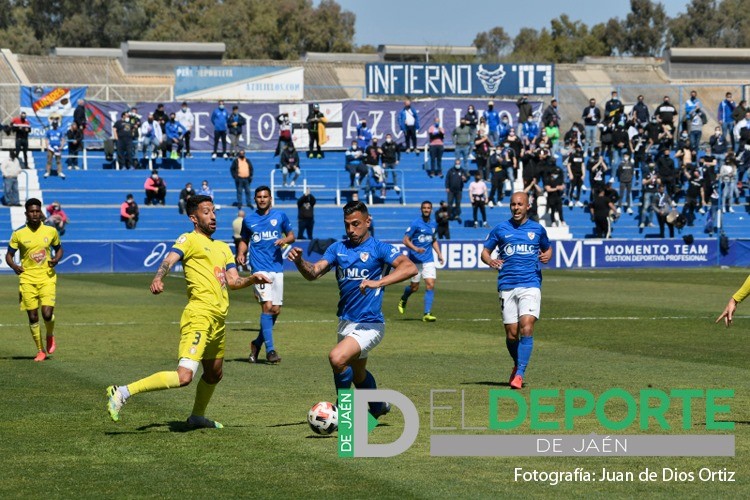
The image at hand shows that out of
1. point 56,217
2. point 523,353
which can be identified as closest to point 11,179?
point 56,217

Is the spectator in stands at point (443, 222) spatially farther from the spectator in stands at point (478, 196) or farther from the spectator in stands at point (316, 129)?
the spectator in stands at point (316, 129)

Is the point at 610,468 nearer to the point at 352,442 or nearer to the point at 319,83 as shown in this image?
the point at 352,442

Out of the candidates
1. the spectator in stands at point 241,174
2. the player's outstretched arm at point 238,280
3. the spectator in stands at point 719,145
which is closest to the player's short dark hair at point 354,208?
the player's outstretched arm at point 238,280

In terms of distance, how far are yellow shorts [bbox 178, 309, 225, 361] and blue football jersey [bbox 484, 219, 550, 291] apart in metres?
4.62

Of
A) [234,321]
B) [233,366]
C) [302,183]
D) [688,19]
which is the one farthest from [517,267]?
[688,19]

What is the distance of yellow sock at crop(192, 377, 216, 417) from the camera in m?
12.4

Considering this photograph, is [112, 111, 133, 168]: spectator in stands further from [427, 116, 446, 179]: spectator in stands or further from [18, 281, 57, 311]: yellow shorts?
[18, 281, 57, 311]: yellow shorts

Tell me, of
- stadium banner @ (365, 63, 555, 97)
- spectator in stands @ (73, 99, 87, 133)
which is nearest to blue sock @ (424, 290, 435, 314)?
spectator in stands @ (73, 99, 87, 133)

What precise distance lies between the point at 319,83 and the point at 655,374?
2620 inches

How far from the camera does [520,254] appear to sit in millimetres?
16047

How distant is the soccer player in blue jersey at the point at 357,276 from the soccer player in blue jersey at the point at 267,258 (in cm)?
611

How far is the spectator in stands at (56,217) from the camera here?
153ft

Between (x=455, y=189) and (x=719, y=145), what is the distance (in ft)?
44.3

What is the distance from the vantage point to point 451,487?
980cm
